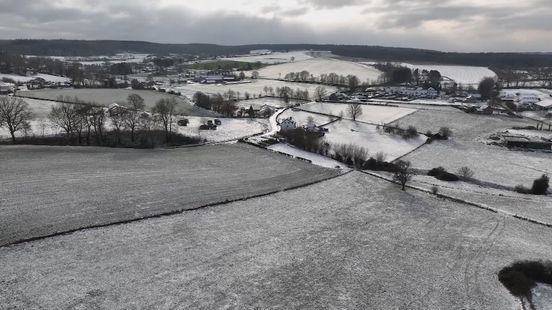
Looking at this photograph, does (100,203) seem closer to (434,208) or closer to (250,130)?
(434,208)

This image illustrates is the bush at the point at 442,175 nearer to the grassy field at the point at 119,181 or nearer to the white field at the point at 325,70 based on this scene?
the grassy field at the point at 119,181

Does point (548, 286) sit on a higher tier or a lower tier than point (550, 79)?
lower

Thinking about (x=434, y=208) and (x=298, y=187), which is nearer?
(x=434, y=208)

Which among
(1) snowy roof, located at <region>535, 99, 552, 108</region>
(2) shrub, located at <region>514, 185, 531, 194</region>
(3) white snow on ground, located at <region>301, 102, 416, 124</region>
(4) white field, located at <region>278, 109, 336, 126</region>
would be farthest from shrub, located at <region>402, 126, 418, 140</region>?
(1) snowy roof, located at <region>535, 99, 552, 108</region>

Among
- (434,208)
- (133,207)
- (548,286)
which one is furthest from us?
(434,208)

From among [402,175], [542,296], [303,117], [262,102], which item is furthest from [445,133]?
[262,102]

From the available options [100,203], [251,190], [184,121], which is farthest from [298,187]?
[184,121]
